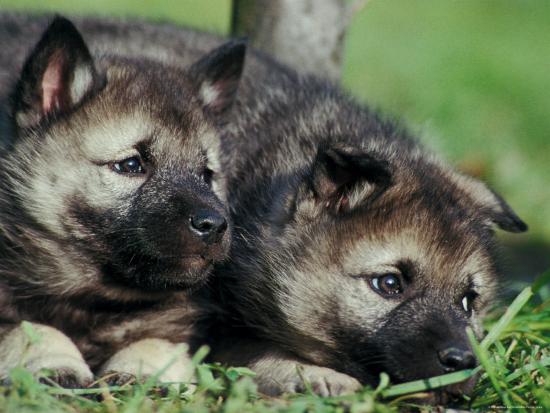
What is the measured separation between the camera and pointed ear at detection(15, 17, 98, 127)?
4113 mm

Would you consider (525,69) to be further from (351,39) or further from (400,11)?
(400,11)

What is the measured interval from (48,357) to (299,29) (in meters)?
3.46

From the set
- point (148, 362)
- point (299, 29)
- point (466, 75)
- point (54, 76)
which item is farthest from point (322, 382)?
point (466, 75)

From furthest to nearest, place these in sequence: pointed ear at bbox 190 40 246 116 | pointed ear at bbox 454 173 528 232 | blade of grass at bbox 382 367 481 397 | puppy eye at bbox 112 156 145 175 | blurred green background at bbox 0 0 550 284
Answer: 1. blurred green background at bbox 0 0 550 284
2. pointed ear at bbox 190 40 246 116
3. pointed ear at bbox 454 173 528 232
4. puppy eye at bbox 112 156 145 175
5. blade of grass at bbox 382 367 481 397

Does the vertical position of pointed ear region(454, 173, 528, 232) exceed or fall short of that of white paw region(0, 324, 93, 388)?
it exceeds it

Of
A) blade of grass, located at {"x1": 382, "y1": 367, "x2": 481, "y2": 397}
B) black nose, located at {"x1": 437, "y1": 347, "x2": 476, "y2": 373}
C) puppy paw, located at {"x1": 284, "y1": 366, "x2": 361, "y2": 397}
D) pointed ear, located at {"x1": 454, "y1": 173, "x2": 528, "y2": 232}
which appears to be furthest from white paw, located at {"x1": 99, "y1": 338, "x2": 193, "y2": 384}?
pointed ear, located at {"x1": 454, "y1": 173, "x2": 528, "y2": 232}

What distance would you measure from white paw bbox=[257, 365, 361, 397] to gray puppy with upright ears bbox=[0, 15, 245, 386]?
47 centimetres

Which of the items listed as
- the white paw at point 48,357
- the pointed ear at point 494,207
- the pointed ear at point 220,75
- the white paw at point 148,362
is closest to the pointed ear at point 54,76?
the pointed ear at point 220,75

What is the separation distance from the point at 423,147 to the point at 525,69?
6.51m

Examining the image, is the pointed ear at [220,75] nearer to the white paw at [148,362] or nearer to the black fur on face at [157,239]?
the black fur on face at [157,239]

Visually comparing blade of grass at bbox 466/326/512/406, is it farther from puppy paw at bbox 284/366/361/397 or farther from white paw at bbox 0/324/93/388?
white paw at bbox 0/324/93/388

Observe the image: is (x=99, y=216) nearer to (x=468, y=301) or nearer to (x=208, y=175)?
(x=208, y=175)

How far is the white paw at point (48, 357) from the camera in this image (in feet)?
12.1

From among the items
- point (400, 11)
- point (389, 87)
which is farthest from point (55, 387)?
point (400, 11)
